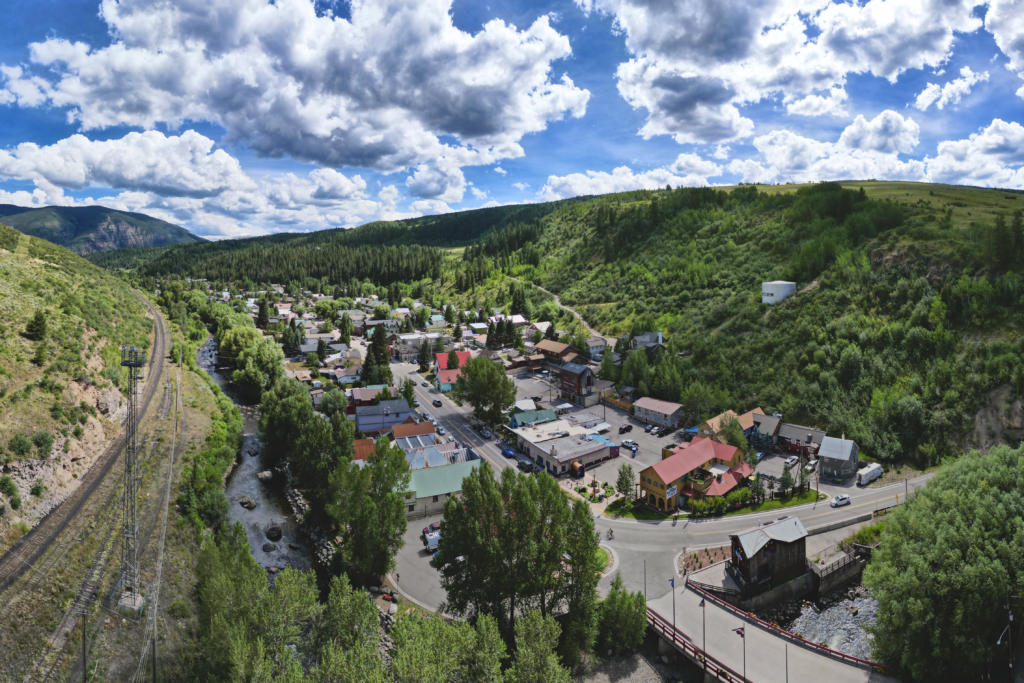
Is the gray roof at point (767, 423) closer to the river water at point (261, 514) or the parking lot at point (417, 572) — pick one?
the parking lot at point (417, 572)

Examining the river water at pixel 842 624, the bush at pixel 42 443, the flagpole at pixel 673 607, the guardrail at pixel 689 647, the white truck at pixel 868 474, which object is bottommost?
the river water at pixel 842 624

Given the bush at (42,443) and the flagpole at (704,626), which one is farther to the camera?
the bush at (42,443)

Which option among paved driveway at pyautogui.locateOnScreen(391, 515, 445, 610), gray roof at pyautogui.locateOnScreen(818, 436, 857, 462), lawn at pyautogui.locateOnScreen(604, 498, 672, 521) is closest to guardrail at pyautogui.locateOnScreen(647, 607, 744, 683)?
lawn at pyautogui.locateOnScreen(604, 498, 672, 521)

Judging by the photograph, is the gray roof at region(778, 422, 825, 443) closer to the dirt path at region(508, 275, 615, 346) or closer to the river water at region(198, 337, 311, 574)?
the dirt path at region(508, 275, 615, 346)

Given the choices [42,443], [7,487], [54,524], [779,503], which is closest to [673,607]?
[779,503]

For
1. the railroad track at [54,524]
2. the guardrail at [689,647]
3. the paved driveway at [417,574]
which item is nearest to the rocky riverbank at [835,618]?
the guardrail at [689,647]

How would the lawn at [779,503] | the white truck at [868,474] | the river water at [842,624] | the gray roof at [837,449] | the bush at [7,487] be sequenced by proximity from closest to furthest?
the river water at [842,624]
the bush at [7,487]
the lawn at [779,503]
the white truck at [868,474]
the gray roof at [837,449]

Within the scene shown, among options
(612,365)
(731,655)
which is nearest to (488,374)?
(612,365)
